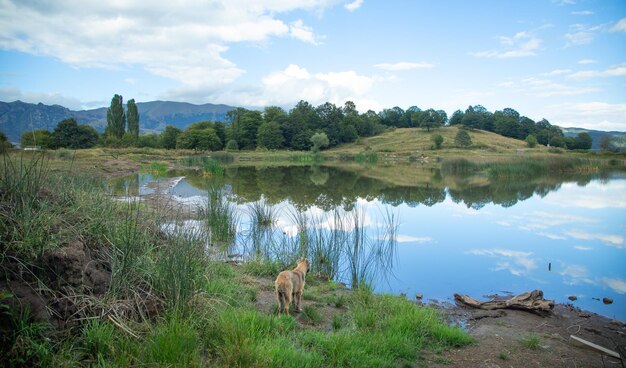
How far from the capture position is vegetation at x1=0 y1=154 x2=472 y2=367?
3.33 metres

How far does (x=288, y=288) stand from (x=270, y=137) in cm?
8131

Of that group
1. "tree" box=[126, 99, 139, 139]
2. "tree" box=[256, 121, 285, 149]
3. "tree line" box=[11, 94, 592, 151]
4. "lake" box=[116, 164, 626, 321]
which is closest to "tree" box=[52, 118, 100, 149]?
"tree line" box=[11, 94, 592, 151]

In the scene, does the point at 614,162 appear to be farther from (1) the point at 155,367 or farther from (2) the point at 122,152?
(2) the point at 122,152

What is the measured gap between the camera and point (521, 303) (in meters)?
7.07

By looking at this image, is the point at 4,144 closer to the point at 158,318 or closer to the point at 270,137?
the point at 158,318

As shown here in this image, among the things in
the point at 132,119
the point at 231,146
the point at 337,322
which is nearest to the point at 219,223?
the point at 337,322

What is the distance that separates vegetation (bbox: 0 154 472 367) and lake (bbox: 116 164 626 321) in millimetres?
1515

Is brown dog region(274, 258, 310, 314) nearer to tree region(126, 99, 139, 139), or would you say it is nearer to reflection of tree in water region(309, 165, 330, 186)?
reflection of tree in water region(309, 165, 330, 186)

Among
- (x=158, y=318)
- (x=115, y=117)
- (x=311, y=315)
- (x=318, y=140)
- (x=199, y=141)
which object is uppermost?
(x=115, y=117)

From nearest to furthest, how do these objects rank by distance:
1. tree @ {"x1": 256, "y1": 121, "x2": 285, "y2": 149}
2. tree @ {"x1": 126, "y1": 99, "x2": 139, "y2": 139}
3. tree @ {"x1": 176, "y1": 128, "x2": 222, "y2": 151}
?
tree @ {"x1": 176, "y1": 128, "x2": 222, "y2": 151} → tree @ {"x1": 126, "y1": 99, "x2": 139, "y2": 139} → tree @ {"x1": 256, "y1": 121, "x2": 285, "y2": 149}

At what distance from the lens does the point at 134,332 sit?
12.1 feet

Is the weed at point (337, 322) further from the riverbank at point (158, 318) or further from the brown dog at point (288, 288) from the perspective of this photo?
the brown dog at point (288, 288)

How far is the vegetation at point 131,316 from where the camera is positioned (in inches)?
131

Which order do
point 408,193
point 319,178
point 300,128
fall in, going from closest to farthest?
1. point 408,193
2. point 319,178
3. point 300,128
